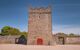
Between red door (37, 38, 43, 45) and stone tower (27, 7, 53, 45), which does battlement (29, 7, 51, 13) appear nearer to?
stone tower (27, 7, 53, 45)

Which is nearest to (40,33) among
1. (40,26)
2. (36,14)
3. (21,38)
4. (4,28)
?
(40,26)

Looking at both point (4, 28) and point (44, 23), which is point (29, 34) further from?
point (4, 28)

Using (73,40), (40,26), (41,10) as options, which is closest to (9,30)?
(73,40)

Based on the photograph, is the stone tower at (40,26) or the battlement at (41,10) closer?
the stone tower at (40,26)

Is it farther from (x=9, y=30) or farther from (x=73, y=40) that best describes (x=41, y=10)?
(x=9, y=30)

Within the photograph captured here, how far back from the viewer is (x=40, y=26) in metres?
38.1

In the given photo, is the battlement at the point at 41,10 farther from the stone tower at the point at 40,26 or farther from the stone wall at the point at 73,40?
the stone wall at the point at 73,40

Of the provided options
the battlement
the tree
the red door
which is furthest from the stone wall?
the tree

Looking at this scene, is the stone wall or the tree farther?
the tree

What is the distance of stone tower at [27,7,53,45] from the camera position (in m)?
38.1

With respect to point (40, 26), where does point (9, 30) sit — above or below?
below

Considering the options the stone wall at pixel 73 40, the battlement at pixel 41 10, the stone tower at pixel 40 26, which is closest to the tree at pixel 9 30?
the stone wall at pixel 73 40

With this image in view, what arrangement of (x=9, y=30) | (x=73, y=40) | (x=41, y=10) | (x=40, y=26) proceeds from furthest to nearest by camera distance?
(x=9, y=30), (x=73, y=40), (x=41, y=10), (x=40, y=26)

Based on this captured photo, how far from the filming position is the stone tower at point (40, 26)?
3807 cm
